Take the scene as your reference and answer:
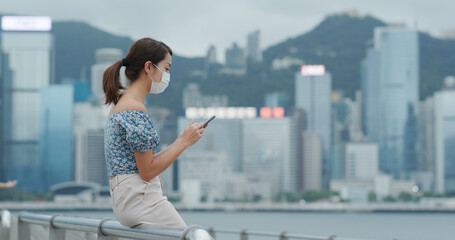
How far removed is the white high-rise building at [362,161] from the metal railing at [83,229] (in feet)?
596

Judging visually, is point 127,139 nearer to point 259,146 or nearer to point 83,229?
point 83,229

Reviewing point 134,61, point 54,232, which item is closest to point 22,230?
point 54,232

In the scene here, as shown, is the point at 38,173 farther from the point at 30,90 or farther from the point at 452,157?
the point at 452,157

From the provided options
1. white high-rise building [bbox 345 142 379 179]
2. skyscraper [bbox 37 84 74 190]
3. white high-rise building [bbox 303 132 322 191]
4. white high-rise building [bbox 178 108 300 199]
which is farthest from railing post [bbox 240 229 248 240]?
Result: white high-rise building [bbox 345 142 379 179]

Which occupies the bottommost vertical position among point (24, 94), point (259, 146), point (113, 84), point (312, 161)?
point (312, 161)

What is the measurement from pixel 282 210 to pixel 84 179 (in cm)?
4357

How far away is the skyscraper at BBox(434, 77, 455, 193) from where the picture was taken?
587ft

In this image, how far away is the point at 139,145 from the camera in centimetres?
356

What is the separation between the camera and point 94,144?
185 metres

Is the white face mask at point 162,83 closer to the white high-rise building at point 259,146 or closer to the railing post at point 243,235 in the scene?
the railing post at point 243,235

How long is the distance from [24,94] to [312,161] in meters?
63.7

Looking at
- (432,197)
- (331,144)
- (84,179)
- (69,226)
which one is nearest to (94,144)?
(84,179)

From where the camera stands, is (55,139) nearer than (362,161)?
Yes

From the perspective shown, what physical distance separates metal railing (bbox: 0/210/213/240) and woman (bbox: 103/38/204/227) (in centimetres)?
8
